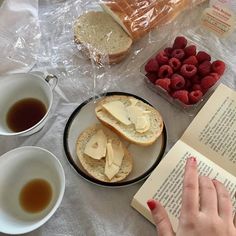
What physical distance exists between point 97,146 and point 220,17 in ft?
1.33

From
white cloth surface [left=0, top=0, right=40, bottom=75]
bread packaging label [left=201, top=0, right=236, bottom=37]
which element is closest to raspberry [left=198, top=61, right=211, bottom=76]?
bread packaging label [left=201, top=0, right=236, bottom=37]

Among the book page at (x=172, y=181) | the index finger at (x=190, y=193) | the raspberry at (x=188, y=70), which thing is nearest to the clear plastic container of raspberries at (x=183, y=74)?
the raspberry at (x=188, y=70)

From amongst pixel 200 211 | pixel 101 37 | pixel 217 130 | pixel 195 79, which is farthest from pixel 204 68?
pixel 200 211

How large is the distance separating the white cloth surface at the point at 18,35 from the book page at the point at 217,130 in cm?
36

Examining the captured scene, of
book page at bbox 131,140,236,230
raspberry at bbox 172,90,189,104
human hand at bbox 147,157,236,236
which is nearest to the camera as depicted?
human hand at bbox 147,157,236,236

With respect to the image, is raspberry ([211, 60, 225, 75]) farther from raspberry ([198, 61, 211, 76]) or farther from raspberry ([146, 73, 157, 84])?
raspberry ([146, 73, 157, 84])

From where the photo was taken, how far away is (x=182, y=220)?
0.53 meters

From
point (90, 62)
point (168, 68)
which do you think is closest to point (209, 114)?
point (168, 68)

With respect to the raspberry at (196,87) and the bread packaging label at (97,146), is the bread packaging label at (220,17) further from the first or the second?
the bread packaging label at (97,146)

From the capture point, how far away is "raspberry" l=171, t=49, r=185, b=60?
2.62 ft

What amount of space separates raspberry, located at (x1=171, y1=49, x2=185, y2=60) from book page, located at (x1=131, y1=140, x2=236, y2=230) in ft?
0.65

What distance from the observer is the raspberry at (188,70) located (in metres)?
0.77

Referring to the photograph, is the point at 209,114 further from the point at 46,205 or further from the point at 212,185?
the point at 46,205

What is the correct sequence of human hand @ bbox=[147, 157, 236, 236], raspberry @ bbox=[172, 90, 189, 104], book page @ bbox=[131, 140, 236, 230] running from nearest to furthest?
human hand @ bbox=[147, 157, 236, 236], book page @ bbox=[131, 140, 236, 230], raspberry @ bbox=[172, 90, 189, 104]
